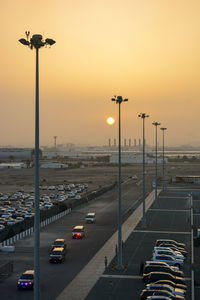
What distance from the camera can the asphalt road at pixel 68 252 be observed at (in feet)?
91.7

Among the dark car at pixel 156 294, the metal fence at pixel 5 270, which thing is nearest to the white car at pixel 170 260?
the dark car at pixel 156 294

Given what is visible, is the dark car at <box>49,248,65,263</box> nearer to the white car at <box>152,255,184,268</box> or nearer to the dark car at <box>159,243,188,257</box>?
the white car at <box>152,255,184,268</box>

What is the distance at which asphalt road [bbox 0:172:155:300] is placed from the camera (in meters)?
27.9

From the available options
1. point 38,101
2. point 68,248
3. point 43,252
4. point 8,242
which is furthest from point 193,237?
point 38,101

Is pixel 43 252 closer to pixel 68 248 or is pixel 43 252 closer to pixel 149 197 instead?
pixel 68 248

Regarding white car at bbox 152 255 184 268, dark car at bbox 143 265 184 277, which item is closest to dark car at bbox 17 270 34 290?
dark car at bbox 143 265 184 277

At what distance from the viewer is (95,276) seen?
30.7 metres

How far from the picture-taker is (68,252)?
38781mm

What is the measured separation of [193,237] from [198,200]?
35872 mm

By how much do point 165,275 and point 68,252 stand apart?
12.7 meters

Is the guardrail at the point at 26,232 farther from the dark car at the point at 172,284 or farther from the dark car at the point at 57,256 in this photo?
the dark car at the point at 172,284

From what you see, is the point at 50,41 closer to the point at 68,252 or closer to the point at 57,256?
the point at 57,256

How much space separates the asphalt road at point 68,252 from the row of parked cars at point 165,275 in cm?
598

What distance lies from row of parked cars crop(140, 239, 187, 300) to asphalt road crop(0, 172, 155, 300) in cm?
598
